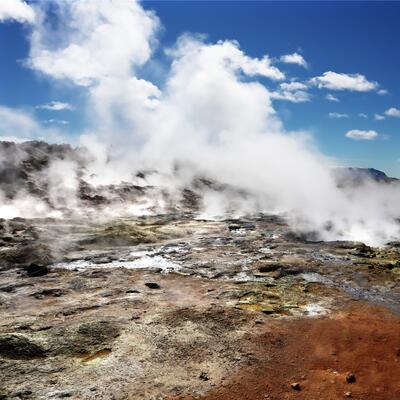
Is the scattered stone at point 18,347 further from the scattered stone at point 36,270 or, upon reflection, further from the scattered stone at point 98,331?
the scattered stone at point 36,270

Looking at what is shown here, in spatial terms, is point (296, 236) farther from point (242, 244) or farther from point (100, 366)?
Answer: point (100, 366)

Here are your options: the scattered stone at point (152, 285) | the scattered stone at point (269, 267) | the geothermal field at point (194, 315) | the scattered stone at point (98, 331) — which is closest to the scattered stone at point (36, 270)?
the geothermal field at point (194, 315)

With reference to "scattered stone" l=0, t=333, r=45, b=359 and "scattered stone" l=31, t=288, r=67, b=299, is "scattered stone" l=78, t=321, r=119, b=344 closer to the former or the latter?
"scattered stone" l=0, t=333, r=45, b=359

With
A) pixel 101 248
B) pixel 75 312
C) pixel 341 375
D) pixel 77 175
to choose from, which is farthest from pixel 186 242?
pixel 77 175

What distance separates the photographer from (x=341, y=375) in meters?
13.1

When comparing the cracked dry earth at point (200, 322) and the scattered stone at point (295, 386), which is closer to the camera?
the scattered stone at point (295, 386)

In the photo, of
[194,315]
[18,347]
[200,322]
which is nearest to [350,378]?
[200,322]

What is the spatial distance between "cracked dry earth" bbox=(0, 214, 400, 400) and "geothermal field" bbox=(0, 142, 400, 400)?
0.20ft

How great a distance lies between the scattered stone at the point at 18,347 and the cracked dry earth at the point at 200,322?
5 centimetres

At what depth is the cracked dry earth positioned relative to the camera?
1265 centimetres

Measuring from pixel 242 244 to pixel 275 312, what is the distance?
16.2 metres

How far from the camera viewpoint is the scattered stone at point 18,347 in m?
14.2

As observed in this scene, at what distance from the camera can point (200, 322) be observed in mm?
17297

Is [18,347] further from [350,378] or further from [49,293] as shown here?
[350,378]
